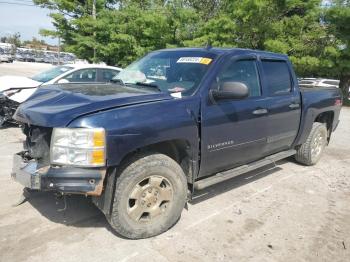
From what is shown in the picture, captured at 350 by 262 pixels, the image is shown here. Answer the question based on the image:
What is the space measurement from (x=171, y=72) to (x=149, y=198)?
154 cm

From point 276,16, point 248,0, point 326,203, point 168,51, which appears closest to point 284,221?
point 326,203

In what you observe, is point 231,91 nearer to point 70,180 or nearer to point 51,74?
point 70,180

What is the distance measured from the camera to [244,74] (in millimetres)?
4332

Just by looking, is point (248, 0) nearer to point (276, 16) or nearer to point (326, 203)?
point (276, 16)

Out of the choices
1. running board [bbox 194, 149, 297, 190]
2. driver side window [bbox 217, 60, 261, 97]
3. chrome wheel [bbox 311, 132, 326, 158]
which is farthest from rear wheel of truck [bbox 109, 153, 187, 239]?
chrome wheel [bbox 311, 132, 326, 158]

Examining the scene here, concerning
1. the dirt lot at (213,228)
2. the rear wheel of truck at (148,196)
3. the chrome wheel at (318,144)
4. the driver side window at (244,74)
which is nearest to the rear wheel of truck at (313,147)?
the chrome wheel at (318,144)

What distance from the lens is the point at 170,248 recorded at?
10.8ft

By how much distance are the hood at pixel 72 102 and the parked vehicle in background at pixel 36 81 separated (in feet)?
11.1

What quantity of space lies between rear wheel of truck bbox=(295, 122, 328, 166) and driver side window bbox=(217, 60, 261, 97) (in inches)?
82.0

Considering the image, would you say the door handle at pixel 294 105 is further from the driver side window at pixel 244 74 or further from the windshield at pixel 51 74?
the windshield at pixel 51 74

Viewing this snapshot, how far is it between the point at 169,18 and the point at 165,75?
1413cm

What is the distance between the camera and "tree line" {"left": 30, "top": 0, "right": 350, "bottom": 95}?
53.6 feet

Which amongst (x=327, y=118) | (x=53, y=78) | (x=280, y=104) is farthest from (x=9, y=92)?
(x=327, y=118)

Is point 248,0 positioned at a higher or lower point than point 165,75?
higher
